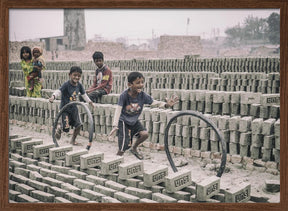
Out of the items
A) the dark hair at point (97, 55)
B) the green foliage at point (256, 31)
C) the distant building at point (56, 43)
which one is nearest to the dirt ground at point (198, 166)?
the distant building at point (56, 43)

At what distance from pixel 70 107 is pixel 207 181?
2.75m

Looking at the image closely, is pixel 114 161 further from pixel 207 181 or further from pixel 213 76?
pixel 213 76

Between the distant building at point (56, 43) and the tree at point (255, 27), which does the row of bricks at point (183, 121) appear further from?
the tree at point (255, 27)

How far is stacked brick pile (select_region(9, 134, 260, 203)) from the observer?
Result: 3920 mm

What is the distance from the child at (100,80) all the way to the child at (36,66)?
77 cm

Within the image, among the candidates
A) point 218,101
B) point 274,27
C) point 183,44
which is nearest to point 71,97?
point 183,44

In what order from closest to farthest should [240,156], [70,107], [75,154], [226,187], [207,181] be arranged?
1. [207,181]
2. [226,187]
3. [75,154]
4. [240,156]
5. [70,107]

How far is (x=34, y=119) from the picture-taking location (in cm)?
670

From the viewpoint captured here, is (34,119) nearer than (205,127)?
No

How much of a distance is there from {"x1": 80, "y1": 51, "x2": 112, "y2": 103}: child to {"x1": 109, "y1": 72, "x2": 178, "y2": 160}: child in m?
0.49

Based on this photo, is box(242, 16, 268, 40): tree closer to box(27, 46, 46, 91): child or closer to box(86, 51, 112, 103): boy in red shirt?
box(86, 51, 112, 103): boy in red shirt

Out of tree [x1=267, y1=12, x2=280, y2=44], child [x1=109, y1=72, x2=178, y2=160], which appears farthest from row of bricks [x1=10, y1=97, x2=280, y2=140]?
tree [x1=267, y1=12, x2=280, y2=44]

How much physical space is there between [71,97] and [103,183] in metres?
1.80

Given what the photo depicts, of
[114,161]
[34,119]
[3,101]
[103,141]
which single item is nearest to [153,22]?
[114,161]
